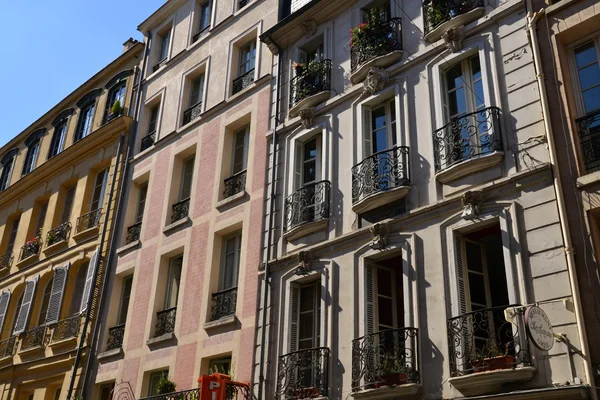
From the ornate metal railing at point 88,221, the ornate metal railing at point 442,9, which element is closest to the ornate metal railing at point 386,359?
the ornate metal railing at point 442,9

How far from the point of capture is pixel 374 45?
13.6m

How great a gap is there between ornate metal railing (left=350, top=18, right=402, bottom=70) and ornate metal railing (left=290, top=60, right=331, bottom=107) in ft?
2.31

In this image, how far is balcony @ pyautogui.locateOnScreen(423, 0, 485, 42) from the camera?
11992mm

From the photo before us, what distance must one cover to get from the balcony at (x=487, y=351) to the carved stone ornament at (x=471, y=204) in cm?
152

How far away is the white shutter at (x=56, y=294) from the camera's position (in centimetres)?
1908

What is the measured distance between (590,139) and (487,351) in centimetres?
334

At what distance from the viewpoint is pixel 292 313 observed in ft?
42.1

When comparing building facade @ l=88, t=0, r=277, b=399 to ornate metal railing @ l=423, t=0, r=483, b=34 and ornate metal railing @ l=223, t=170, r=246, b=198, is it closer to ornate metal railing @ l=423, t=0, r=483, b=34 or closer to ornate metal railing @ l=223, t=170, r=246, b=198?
ornate metal railing @ l=223, t=170, r=246, b=198

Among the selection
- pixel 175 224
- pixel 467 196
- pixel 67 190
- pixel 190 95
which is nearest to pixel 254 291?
pixel 175 224

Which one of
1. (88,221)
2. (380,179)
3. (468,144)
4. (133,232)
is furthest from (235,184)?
(468,144)

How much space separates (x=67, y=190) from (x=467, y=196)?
15896mm

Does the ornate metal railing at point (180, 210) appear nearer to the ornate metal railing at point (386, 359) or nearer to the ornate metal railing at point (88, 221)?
the ornate metal railing at point (88, 221)

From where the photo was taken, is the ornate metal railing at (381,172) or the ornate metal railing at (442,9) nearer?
the ornate metal railing at (381,172)

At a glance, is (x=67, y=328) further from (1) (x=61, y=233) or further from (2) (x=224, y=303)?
(2) (x=224, y=303)
